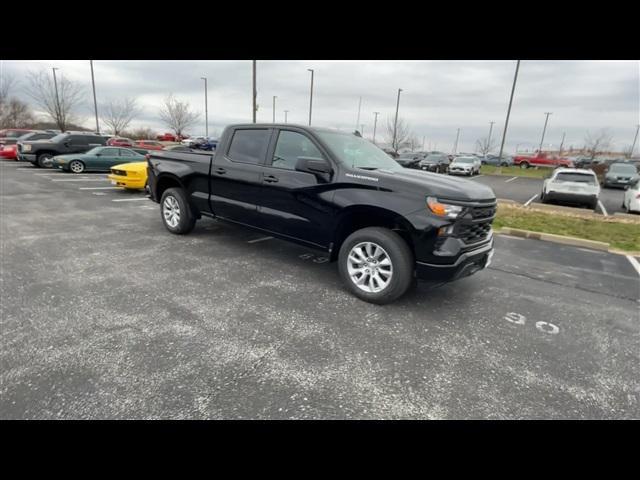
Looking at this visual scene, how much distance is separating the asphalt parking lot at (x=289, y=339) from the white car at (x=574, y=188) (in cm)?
726

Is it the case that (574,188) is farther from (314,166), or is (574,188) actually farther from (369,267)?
(314,166)

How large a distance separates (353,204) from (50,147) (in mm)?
18479

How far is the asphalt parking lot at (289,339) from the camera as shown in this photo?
2242 mm

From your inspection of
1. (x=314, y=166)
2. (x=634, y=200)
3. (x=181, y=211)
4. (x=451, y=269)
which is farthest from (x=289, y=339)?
(x=634, y=200)

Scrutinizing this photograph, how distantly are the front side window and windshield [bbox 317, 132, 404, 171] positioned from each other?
20cm

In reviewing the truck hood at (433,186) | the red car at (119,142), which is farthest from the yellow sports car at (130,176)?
the red car at (119,142)

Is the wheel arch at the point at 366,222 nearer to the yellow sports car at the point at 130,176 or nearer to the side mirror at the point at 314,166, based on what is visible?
the side mirror at the point at 314,166

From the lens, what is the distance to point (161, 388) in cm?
228

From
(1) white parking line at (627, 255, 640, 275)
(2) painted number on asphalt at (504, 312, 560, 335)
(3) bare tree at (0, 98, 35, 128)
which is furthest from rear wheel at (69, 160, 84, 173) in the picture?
(3) bare tree at (0, 98, 35, 128)

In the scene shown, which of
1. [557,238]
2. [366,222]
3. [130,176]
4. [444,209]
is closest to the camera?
[444,209]

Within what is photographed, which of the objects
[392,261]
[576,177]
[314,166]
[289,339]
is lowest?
[289,339]

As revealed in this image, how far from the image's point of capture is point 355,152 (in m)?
4.40
